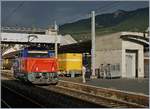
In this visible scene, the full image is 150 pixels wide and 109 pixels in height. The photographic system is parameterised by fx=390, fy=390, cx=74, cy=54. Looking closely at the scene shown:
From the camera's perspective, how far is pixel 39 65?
1132 inches

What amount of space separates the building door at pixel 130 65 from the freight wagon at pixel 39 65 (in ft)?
45.9

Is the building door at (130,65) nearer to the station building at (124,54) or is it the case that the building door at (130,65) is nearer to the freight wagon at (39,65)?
the station building at (124,54)

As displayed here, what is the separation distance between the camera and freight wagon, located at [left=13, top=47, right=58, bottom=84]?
28.5 m

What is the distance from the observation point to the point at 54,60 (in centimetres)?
2892

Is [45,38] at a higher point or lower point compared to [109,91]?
higher

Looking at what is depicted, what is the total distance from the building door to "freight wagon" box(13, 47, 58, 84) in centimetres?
1398

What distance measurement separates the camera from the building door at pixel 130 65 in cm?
4131

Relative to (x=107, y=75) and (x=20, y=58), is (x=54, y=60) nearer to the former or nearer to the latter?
(x=20, y=58)

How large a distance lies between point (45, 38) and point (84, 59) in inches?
968

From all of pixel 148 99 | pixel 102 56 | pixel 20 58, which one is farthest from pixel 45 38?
pixel 148 99

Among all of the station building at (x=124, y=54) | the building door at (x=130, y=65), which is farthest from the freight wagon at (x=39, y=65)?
the building door at (x=130, y=65)

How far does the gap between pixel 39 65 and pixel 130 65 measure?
51.0ft

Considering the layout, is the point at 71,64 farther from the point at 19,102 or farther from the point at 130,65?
the point at 19,102

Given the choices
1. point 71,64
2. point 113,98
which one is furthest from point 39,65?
point 71,64
